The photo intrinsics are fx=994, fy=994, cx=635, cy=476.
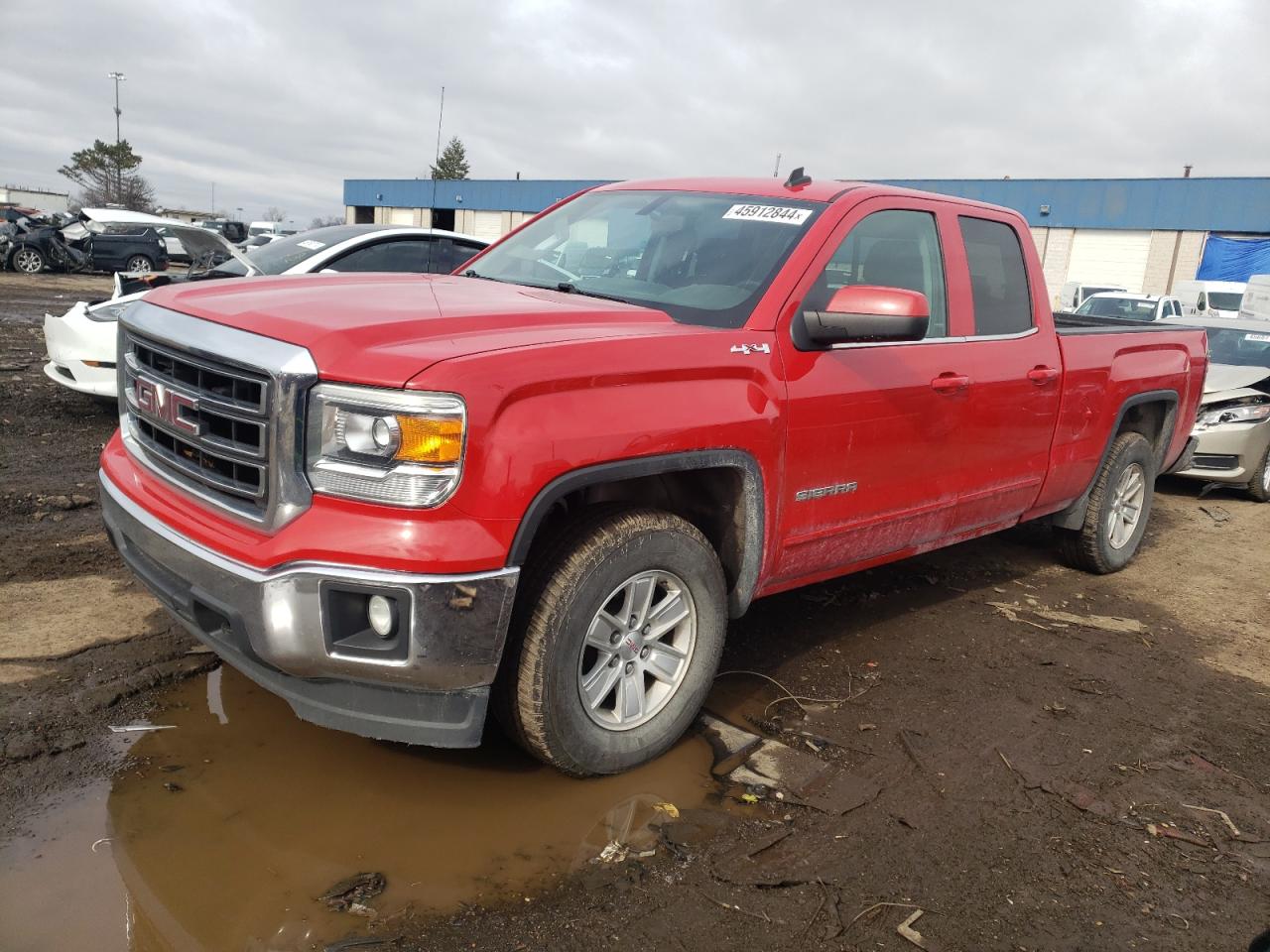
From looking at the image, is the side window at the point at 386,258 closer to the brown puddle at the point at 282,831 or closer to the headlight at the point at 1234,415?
the brown puddle at the point at 282,831

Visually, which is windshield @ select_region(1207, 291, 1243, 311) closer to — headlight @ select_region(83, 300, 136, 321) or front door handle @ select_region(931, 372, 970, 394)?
front door handle @ select_region(931, 372, 970, 394)

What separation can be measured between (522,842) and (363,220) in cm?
6217

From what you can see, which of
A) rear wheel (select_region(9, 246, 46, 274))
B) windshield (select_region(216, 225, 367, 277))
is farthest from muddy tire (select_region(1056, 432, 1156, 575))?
rear wheel (select_region(9, 246, 46, 274))

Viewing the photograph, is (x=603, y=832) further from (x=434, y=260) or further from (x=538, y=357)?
(x=434, y=260)

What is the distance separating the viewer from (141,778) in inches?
117

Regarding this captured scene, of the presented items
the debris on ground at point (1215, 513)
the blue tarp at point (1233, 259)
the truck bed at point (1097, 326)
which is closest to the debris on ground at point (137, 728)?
the truck bed at point (1097, 326)

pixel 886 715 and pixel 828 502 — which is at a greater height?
pixel 828 502

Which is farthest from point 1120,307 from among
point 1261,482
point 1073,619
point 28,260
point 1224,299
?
point 28,260

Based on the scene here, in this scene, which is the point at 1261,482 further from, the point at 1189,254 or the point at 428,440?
the point at 1189,254

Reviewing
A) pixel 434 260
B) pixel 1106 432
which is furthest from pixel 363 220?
pixel 1106 432

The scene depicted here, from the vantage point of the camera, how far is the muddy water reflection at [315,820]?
8.11 feet

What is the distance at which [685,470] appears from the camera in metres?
3.14

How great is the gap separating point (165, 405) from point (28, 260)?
27487mm

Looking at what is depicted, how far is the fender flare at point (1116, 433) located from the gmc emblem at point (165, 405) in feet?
15.2
